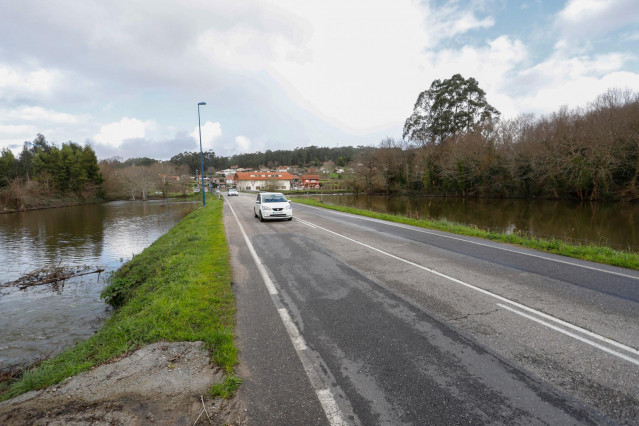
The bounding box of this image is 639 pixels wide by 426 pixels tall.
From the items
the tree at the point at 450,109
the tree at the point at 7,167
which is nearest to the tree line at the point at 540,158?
the tree at the point at 450,109

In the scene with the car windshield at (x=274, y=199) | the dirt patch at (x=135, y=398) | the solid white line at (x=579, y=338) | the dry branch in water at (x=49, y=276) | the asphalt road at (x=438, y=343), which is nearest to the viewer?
the dirt patch at (x=135, y=398)

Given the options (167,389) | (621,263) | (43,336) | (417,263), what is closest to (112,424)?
(167,389)

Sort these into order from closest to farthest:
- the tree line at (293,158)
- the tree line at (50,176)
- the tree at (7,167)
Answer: the tree line at (50,176) → the tree at (7,167) → the tree line at (293,158)

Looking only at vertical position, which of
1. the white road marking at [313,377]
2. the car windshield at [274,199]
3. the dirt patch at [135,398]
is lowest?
the white road marking at [313,377]

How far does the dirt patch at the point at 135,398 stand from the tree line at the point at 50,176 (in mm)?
59663

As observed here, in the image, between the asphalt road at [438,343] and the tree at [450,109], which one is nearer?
the asphalt road at [438,343]

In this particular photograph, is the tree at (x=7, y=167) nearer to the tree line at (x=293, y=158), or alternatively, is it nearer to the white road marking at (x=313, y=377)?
the white road marking at (x=313, y=377)

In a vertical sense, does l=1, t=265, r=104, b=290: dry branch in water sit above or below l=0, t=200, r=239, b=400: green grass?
below

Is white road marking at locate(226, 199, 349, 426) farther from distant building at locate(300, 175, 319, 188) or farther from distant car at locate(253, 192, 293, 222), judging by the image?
distant building at locate(300, 175, 319, 188)

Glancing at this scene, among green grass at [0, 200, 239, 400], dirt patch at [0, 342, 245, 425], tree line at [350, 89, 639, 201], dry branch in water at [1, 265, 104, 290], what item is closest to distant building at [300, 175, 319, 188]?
tree line at [350, 89, 639, 201]

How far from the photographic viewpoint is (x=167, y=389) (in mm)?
3139

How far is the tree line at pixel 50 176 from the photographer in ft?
154

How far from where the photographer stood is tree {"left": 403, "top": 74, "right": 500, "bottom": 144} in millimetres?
60844

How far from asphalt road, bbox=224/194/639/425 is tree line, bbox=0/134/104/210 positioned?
195 ft
